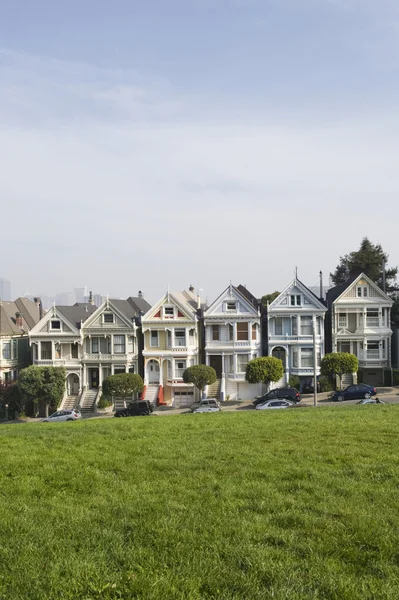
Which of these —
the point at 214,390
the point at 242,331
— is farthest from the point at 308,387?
the point at 214,390

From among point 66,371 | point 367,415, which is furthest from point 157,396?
point 367,415

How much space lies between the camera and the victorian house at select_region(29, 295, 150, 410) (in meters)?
51.0

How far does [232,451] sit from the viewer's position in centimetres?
1370

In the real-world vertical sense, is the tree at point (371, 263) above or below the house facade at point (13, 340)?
above

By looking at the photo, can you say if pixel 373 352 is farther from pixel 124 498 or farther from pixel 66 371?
pixel 124 498

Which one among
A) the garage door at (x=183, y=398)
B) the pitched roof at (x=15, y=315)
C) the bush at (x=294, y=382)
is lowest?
the garage door at (x=183, y=398)

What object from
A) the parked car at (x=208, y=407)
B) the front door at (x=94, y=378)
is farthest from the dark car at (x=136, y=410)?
the front door at (x=94, y=378)

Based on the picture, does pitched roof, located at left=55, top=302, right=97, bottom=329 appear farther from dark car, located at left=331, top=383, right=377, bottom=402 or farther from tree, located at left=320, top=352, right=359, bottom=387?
dark car, located at left=331, top=383, right=377, bottom=402

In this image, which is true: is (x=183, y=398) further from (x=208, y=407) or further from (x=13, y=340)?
(x=13, y=340)

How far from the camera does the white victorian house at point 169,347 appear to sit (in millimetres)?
50438

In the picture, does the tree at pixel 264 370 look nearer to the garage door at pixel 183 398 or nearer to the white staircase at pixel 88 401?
the garage door at pixel 183 398

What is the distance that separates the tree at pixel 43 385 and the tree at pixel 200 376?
11114 mm

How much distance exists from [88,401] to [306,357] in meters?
20.1

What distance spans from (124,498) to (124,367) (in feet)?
136
